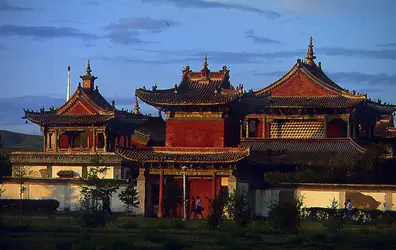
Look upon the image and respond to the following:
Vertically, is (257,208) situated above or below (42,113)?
below

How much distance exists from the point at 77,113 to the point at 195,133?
2109 centimetres

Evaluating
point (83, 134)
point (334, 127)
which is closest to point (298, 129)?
point (334, 127)

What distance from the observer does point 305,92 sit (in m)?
77.2

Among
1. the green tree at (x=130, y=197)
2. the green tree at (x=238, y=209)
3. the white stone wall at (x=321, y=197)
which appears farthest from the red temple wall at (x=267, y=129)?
the green tree at (x=238, y=209)

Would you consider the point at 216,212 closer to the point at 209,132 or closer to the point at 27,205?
the point at 209,132

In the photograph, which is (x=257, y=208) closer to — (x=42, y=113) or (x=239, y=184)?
(x=239, y=184)

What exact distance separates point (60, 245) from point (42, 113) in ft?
150

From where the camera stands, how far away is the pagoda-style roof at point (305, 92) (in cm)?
7506

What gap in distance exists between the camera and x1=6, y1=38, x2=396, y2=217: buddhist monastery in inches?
2484

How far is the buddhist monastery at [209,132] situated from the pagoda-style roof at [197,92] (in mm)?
69

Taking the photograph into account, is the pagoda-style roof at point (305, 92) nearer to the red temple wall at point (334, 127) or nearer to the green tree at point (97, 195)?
the red temple wall at point (334, 127)

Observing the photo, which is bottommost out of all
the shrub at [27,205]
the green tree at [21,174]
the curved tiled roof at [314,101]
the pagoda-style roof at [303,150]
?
the shrub at [27,205]

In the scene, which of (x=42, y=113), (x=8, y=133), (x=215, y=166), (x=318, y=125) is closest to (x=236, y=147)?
(x=215, y=166)

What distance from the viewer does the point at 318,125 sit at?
250 feet
